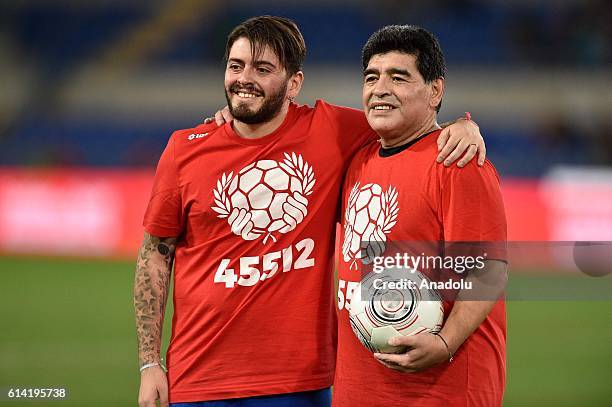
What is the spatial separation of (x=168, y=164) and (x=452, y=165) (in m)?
1.25

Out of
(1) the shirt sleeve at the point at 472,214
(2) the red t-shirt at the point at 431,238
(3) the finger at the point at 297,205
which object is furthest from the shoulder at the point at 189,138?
(1) the shirt sleeve at the point at 472,214

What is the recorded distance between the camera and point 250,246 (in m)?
3.65

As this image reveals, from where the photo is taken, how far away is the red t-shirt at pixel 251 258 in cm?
363

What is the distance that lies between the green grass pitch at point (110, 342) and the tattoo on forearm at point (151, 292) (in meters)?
2.85

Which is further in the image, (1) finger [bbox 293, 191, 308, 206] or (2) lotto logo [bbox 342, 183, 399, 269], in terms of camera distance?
(1) finger [bbox 293, 191, 308, 206]

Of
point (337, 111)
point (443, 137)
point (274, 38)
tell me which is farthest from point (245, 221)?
point (443, 137)

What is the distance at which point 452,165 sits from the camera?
3271mm

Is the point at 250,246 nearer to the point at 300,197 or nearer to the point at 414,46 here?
the point at 300,197

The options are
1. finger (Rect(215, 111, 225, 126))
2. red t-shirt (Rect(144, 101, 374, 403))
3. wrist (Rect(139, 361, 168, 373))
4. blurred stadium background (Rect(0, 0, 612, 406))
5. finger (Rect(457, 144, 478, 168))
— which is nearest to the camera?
finger (Rect(457, 144, 478, 168))

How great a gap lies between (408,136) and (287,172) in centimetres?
54

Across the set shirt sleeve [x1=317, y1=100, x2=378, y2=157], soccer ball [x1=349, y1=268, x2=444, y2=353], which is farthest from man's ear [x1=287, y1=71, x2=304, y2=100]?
soccer ball [x1=349, y1=268, x2=444, y2=353]

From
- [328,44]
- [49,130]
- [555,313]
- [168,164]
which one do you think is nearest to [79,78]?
[49,130]

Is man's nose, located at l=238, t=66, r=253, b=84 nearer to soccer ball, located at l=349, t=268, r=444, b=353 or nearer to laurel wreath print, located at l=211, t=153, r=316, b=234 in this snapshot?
laurel wreath print, located at l=211, t=153, r=316, b=234

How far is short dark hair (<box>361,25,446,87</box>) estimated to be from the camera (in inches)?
135
